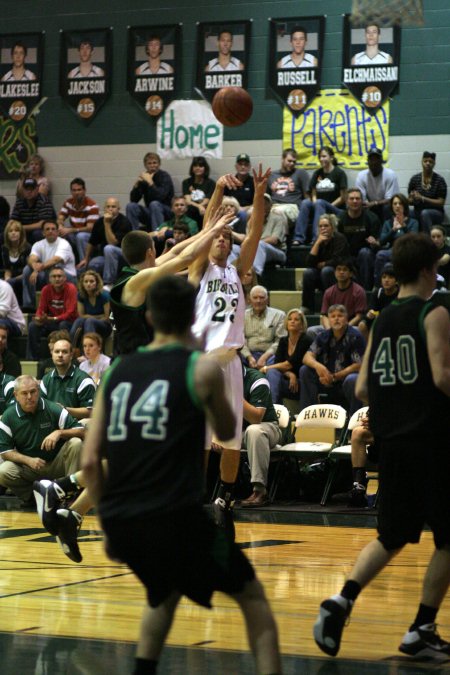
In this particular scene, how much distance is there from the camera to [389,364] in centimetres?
457

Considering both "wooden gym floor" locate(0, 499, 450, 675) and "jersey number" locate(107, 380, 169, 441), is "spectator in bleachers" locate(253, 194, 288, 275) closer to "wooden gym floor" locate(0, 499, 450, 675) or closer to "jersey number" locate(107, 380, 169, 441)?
"wooden gym floor" locate(0, 499, 450, 675)

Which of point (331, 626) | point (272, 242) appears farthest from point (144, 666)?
point (272, 242)

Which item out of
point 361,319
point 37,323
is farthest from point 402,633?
point 37,323

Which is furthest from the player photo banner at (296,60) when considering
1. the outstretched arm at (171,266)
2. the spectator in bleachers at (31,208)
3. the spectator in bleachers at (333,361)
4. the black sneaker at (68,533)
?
the black sneaker at (68,533)

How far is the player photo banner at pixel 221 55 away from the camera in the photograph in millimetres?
17828

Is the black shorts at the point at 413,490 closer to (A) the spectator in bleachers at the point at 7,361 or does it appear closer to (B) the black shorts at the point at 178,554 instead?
(B) the black shorts at the point at 178,554

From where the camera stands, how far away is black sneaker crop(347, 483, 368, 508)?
10188mm

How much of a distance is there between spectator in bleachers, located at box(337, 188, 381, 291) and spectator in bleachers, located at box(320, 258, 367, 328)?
3.82ft

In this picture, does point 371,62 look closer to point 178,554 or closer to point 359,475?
point 359,475

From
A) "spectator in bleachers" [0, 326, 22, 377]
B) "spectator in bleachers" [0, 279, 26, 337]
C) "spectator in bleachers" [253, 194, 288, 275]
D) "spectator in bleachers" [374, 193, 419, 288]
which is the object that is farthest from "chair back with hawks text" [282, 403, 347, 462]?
"spectator in bleachers" [0, 279, 26, 337]

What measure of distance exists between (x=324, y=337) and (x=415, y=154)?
6.06 meters

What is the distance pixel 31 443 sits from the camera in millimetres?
10344

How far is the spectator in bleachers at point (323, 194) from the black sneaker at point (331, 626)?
11811mm

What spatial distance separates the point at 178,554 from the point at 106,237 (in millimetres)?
13205
